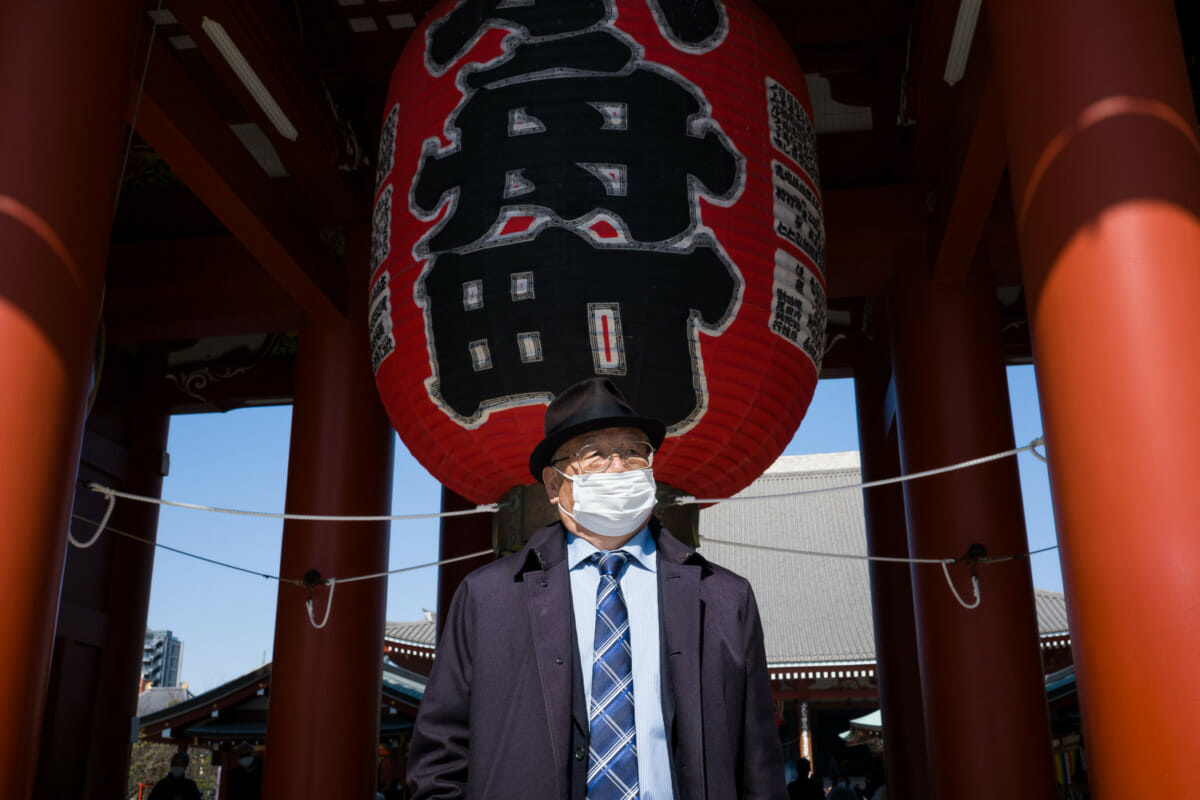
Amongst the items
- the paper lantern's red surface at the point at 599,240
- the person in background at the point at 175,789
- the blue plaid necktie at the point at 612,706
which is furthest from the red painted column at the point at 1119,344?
the person in background at the point at 175,789

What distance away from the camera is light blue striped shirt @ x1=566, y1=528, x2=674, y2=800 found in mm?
1760

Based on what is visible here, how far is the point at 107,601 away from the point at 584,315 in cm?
624

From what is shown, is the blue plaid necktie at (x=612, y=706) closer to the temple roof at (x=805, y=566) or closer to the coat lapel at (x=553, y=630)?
the coat lapel at (x=553, y=630)

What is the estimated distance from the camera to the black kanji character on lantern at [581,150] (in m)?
3.20

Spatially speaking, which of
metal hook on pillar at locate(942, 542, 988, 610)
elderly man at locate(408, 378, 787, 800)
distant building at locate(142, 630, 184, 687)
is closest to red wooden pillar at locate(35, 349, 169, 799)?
metal hook on pillar at locate(942, 542, 988, 610)

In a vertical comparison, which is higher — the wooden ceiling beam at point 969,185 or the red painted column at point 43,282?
the wooden ceiling beam at point 969,185

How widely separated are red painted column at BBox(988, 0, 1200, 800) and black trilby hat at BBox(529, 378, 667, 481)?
114 cm

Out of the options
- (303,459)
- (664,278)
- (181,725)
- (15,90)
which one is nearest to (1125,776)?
(664,278)

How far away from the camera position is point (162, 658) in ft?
253

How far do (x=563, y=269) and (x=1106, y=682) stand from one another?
5.71 feet

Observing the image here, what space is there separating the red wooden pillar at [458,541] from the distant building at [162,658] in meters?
68.7

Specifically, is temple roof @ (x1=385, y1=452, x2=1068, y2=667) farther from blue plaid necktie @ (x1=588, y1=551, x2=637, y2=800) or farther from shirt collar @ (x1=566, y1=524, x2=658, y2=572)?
blue plaid necktie @ (x1=588, y1=551, x2=637, y2=800)

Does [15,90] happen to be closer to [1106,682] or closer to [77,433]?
[77,433]

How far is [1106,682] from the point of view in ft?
8.04
